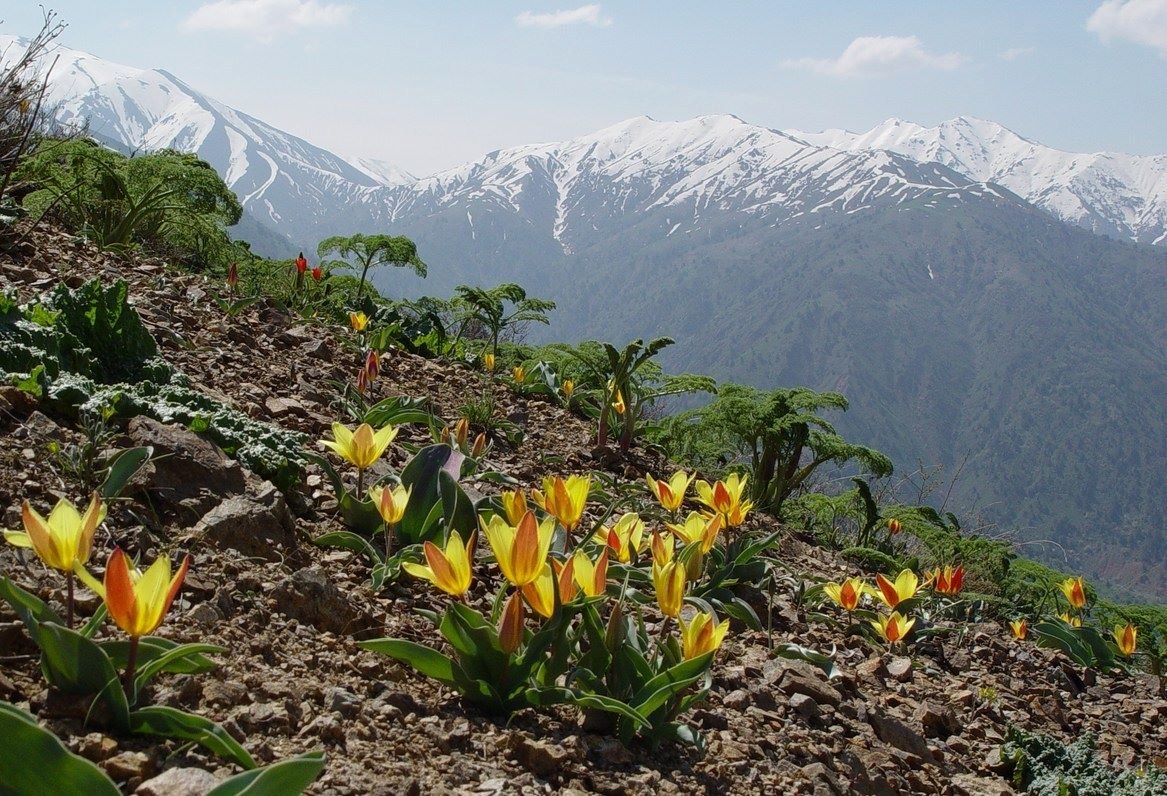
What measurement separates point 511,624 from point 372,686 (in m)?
0.34

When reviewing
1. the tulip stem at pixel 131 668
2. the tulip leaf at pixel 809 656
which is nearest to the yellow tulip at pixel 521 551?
the tulip stem at pixel 131 668

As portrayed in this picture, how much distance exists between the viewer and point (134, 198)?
628 cm

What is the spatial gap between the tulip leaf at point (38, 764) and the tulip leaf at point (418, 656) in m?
0.76

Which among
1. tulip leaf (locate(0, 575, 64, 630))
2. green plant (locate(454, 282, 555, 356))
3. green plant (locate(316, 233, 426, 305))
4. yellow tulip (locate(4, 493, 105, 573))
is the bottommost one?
tulip leaf (locate(0, 575, 64, 630))

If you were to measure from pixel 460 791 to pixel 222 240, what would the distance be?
623 centimetres

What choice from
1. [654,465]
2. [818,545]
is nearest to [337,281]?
[654,465]

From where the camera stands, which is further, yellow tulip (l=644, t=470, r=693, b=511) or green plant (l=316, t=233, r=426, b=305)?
green plant (l=316, t=233, r=426, b=305)

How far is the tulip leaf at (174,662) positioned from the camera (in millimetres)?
1573

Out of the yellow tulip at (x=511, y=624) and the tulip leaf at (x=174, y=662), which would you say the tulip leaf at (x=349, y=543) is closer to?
the yellow tulip at (x=511, y=624)

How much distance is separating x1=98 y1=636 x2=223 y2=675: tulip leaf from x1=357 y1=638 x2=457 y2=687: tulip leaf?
352 mm

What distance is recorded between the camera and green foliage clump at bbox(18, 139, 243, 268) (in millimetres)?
5754

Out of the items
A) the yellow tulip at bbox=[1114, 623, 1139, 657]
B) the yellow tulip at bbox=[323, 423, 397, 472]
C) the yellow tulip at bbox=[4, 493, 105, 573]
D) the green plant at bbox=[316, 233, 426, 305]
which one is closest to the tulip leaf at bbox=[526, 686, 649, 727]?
the yellow tulip at bbox=[4, 493, 105, 573]

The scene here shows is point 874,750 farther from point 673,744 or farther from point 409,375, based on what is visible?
point 409,375

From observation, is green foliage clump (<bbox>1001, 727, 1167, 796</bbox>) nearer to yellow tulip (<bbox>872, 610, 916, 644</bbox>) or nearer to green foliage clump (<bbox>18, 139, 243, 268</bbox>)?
yellow tulip (<bbox>872, 610, 916, 644</bbox>)
